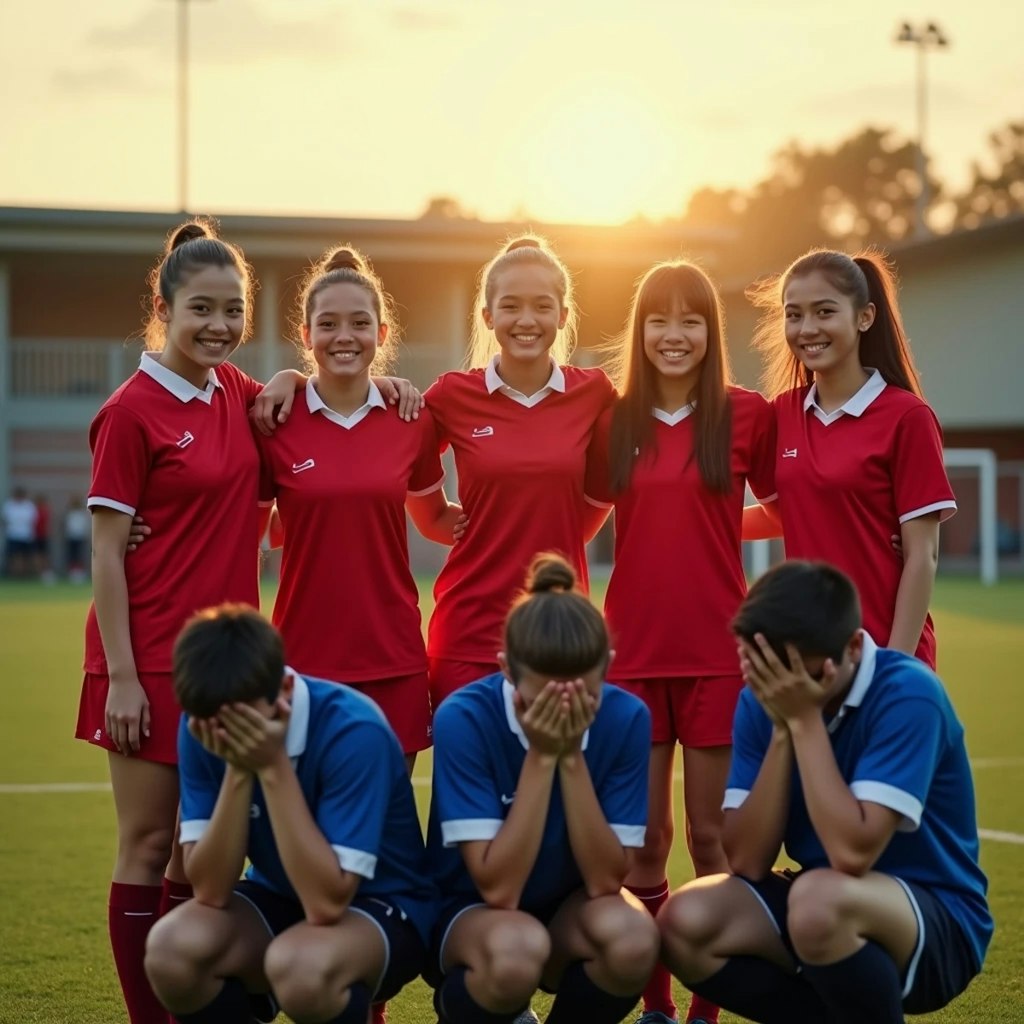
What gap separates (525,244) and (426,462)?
700 mm

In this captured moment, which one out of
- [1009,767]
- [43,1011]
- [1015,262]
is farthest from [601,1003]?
[1015,262]

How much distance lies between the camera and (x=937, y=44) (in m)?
44.4

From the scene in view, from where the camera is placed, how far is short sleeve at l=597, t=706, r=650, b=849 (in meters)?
3.66

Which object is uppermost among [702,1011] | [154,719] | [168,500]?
[168,500]

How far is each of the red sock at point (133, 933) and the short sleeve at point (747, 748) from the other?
4.91 feet

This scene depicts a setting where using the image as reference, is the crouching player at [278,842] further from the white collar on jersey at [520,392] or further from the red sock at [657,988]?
the white collar on jersey at [520,392]

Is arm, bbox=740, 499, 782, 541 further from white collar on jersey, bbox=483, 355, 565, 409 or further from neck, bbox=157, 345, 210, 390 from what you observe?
neck, bbox=157, 345, 210, 390

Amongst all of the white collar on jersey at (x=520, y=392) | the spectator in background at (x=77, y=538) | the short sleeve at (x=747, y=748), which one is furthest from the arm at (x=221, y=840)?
the spectator in background at (x=77, y=538)

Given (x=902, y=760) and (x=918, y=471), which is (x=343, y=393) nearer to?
(x=918, y=471)

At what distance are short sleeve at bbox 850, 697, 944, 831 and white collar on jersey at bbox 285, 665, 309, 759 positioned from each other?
1181 mm

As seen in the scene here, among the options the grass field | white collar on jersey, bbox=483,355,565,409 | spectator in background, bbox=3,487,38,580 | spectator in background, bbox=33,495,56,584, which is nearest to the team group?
white collar on jersey, bbox=483,355,565,409

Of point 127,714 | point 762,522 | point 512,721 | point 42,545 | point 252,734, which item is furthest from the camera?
point 42,545

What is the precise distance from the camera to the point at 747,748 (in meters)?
3.71

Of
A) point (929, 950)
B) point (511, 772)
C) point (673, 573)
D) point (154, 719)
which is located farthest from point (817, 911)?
point (154, 719)
